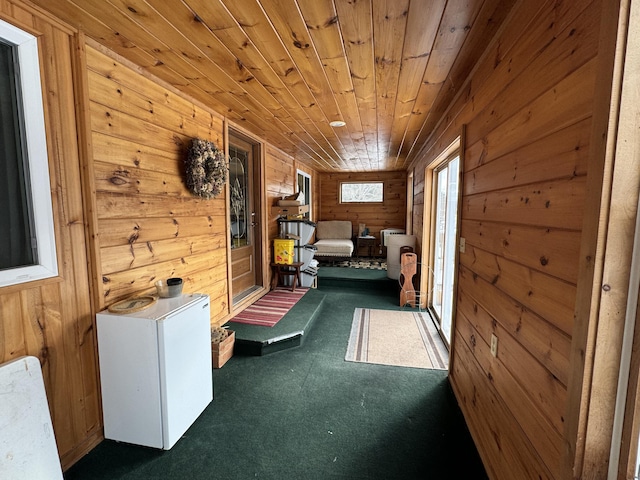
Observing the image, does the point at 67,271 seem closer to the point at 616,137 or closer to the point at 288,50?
the point at 288,50

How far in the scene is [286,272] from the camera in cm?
439

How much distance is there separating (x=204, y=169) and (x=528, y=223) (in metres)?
2.26

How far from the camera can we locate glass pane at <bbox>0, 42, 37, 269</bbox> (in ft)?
4.27

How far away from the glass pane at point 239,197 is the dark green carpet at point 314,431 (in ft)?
4.98

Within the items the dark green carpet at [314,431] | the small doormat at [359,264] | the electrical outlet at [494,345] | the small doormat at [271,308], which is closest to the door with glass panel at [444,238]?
the dark green carpet at [314,431]

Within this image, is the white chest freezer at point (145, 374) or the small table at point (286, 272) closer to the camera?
the white chest freezer at point (145, 374)

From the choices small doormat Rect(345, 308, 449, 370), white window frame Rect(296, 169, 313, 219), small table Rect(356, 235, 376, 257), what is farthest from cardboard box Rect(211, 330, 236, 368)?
small table Rect(356, 235, 376, 257)

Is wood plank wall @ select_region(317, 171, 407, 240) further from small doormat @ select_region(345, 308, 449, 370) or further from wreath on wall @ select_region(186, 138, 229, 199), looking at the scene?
wreath on wall @ select_region(186, 138, 229, 199)

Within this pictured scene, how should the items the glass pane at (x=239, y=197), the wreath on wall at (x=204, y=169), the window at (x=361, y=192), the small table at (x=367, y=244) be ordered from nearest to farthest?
the wreath on wall at (x=204, y=169)
the glass pane at (x=239, y=197)
the small table at (x=367, y=244)
the window at (x=361, y=192)

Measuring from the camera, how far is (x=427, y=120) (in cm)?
290

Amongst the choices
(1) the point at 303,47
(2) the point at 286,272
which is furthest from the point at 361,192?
(1) the point at 303,47

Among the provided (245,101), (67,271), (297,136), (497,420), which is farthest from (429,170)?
(67,271)

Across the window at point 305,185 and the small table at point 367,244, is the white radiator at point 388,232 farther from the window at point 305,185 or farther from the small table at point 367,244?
the window at point 305,185

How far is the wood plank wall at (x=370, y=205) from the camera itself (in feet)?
22.9
